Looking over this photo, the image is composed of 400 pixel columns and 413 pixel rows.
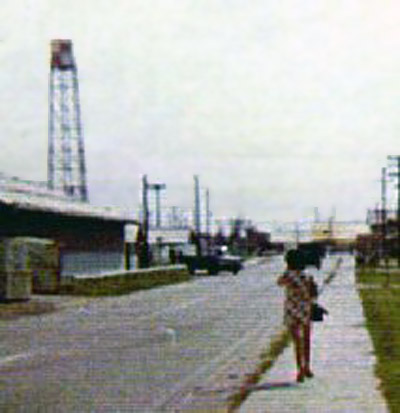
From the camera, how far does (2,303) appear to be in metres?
38.3

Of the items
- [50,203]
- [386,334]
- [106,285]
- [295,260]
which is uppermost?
[50,203]

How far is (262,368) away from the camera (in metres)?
17.3

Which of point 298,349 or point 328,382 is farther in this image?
point 328,382

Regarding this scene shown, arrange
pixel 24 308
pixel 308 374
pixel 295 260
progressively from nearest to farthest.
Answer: pixel 295 260 → pixel 308 374 → pixel 24 308

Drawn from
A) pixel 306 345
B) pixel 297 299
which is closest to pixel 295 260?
pixel 297 299

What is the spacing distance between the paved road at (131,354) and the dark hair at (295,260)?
5.19ft

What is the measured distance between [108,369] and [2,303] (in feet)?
70.7

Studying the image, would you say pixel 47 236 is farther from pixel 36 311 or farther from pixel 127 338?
pixel 127 338

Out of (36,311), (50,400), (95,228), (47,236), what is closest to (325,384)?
(50,400)

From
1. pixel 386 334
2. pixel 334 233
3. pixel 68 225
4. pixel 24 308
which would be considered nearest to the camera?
pixel 386 334

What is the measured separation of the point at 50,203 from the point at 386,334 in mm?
41494

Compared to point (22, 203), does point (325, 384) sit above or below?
below

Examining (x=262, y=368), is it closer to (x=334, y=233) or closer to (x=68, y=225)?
(x=68, y=225)

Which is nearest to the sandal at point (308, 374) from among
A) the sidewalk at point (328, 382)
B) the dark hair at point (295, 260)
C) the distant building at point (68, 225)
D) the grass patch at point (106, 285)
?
the sidewalk at point (328, 382)
